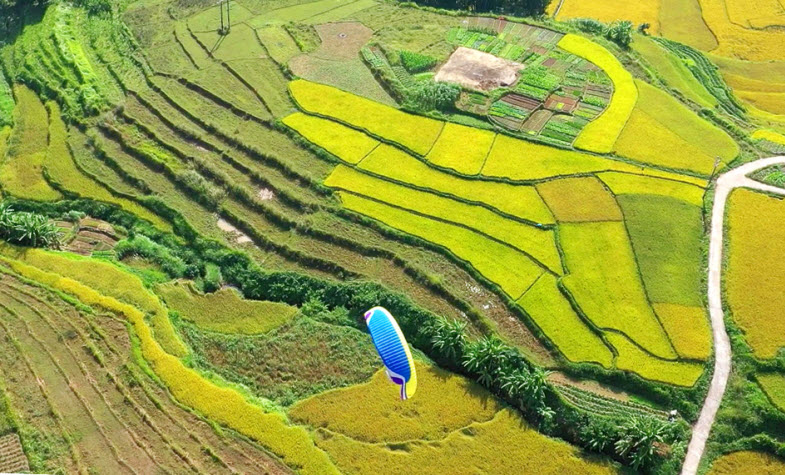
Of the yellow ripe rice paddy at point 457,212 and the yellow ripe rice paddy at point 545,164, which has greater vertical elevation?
the yellow ripe rice paddy at point 545,164

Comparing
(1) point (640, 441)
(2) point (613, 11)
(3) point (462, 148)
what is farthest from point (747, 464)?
(2) point (613, 11)

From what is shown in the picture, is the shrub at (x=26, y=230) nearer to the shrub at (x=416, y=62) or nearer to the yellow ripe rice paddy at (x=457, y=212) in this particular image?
the yellow ripe rice paddy at (x=457, y=212)

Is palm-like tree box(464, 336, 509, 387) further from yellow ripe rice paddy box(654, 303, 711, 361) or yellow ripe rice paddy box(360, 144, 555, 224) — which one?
yellow ripe rice paddy box(360, 144, 555, 224)

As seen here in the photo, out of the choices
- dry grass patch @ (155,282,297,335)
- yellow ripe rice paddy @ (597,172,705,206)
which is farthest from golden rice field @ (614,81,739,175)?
dry grass patch @ (155,282,297,335)

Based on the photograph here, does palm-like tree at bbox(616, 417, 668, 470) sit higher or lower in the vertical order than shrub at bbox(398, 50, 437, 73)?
lower

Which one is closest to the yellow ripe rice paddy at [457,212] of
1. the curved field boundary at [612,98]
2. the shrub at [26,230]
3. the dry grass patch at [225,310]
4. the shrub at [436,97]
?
the shrub at [436,97]

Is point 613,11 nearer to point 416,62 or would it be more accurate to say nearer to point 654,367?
point 416,62

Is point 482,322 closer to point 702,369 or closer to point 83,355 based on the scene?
point 702,369
